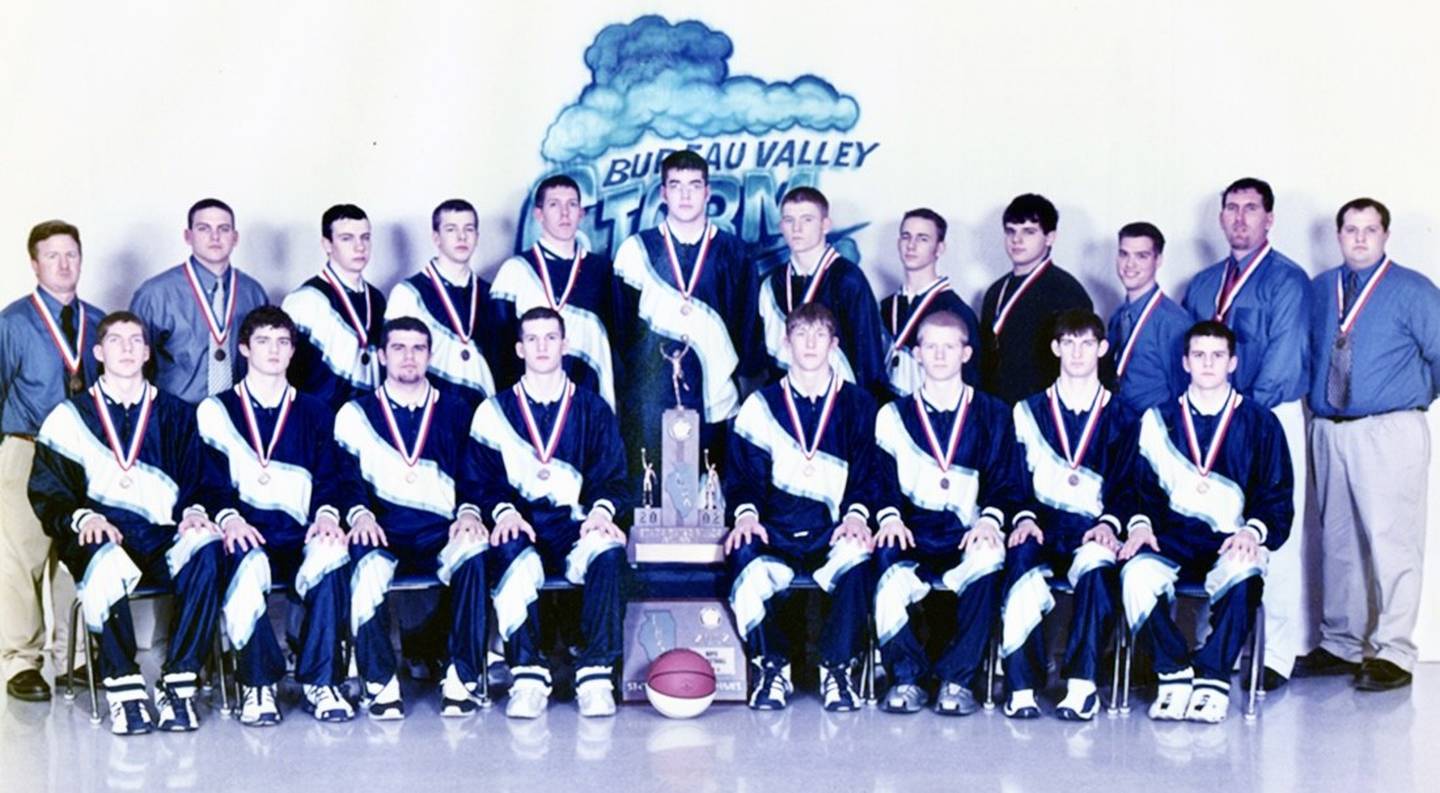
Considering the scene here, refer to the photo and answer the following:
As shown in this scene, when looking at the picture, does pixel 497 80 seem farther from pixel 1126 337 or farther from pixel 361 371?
pixel 1126 337

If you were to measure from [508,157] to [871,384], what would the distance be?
1.63 meters

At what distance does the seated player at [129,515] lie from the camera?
245 inches

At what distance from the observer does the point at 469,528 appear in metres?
6.43

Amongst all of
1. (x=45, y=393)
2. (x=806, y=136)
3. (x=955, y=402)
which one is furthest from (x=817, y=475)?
(x=45, y=393)

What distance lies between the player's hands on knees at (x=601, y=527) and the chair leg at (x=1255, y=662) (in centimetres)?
204

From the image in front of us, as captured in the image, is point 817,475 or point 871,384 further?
point 871,384

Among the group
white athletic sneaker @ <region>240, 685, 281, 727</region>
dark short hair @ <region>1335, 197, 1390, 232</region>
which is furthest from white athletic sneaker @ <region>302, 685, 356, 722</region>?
dark short hair @ <region>1335, 197, 1390, 232</region>

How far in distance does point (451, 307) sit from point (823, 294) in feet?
4.25

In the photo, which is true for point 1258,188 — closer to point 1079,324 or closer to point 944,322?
point 1079,324

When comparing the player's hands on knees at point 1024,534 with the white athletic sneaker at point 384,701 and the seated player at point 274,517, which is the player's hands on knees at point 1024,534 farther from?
the seated player at point 274,517

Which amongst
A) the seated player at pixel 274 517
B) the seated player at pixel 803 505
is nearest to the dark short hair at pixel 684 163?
the seated player at pixel 803 505

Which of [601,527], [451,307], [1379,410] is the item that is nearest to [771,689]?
[601,527]

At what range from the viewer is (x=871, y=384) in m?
7.09

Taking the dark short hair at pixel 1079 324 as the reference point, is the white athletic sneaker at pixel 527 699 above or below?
below
